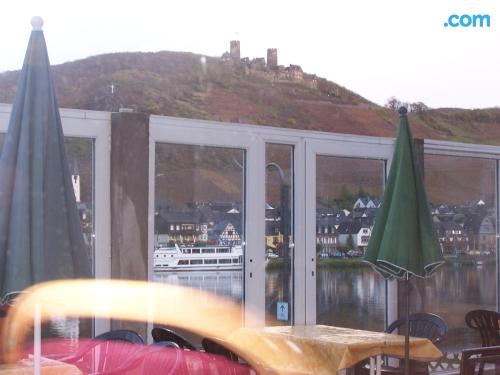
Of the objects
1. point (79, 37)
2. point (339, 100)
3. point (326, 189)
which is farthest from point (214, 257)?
point (339, 100)

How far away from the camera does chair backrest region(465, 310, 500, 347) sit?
6.12 m

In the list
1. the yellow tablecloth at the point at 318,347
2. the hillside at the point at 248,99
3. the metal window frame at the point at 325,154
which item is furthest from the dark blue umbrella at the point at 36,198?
the hillside at the point at 248,99

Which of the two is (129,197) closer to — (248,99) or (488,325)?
(488,325)

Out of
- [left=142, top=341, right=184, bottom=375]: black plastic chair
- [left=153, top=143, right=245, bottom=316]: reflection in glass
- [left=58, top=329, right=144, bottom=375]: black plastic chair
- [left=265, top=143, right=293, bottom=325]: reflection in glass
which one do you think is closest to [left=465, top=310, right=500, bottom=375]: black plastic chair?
[left=265, top=143, right=293, bottom=325]: reflection in glass

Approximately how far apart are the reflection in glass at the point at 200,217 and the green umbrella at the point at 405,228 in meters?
1.63

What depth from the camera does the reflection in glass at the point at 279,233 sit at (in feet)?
21.8

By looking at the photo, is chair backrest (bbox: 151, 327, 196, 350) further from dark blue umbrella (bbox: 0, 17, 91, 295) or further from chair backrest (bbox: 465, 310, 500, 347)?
chair backrest (bbox: 465, 310, 500, 347)

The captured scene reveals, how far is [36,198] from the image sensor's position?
3629 mm

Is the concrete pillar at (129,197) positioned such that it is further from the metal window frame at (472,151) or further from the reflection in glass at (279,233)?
the metal window frame at (472,151)

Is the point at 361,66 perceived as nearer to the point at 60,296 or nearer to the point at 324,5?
the point at 324,5

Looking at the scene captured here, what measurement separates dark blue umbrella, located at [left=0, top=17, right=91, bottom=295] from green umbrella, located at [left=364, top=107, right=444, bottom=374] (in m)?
1.99

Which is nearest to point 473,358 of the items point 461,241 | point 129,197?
point 129,197

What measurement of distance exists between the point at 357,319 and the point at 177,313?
1842 mm

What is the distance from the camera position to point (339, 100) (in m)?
22.1
